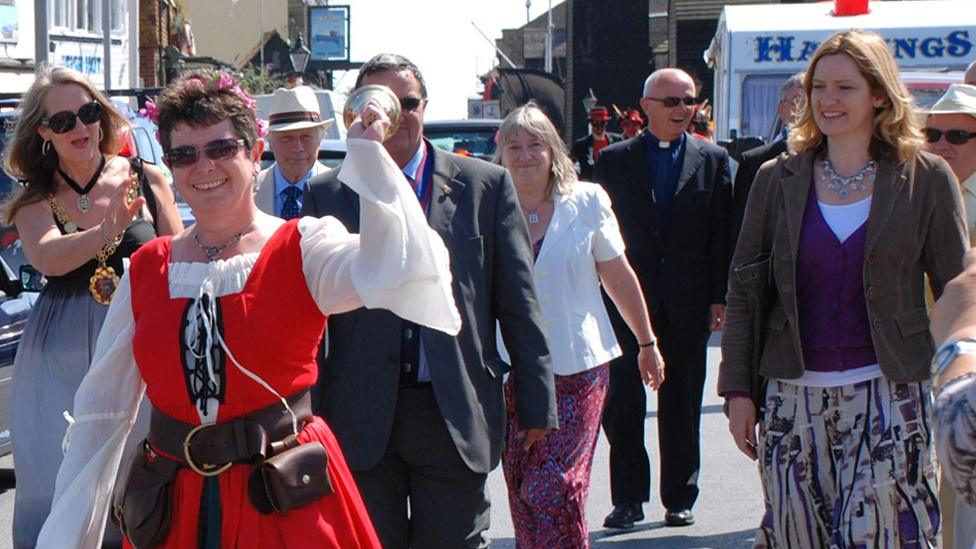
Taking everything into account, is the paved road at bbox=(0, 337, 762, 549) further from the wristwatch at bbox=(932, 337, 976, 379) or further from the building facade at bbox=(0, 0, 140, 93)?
the building facade at bbox=(0, 0, 140, 93)

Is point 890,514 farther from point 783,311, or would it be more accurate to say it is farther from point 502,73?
point 502,73

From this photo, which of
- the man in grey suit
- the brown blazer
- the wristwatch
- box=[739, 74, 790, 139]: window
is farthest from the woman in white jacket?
box=[739, 74, 790, 139]: window

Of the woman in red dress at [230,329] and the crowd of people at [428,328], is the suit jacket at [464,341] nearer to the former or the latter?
the crowd of people at [428,328]

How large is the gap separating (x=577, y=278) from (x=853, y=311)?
158 centimetres

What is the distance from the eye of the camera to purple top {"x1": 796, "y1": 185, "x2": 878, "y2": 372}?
4.41 m

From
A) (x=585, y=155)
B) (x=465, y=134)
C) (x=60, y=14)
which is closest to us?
(x=585, y=155)

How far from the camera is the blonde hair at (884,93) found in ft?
14.7

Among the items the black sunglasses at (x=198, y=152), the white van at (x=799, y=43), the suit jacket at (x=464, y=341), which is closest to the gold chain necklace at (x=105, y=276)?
the suit jacket at (x=464, y=341)

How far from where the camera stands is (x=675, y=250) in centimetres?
705

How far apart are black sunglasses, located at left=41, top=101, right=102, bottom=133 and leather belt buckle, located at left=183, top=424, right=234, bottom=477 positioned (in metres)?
2.11

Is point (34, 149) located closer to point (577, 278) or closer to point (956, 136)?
point (577, 278)

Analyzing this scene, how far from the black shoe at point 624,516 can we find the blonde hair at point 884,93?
295 centimetres

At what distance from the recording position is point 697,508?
24.4 ft

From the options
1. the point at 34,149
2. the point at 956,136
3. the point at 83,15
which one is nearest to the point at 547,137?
the point at 956,136
